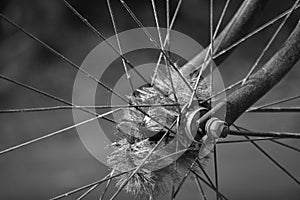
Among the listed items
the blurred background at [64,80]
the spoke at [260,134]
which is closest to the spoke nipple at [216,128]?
the spoke at [260,134]

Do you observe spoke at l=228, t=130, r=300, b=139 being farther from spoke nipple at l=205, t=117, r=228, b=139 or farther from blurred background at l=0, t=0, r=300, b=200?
blurred background at l=0, t=0, r=300, b=200

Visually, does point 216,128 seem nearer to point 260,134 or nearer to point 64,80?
point 260,134

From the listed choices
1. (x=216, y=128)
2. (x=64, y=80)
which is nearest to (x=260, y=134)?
(x=216, y=128)

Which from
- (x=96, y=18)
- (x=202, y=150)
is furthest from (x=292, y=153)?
(x=202, y=150)

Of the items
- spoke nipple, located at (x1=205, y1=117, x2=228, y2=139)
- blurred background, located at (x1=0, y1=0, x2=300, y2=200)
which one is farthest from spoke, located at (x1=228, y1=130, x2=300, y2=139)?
blurred background, located at (x1=0, y1=0, x2=300, y2=200)

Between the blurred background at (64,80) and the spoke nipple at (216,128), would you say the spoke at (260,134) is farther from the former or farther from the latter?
the blurred background at (64,80)

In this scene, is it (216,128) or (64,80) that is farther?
(64,80)

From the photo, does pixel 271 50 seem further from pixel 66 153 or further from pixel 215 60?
pixel 215 60
